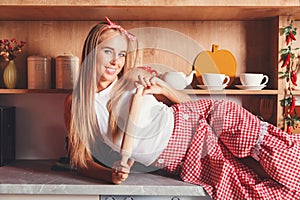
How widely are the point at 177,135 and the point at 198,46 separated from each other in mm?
532

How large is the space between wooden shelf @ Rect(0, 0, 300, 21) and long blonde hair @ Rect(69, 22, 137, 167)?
11 cm

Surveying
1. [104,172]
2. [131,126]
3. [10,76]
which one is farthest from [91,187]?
[10,76]

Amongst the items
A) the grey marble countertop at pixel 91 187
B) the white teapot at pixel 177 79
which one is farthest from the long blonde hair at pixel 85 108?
the white teapot at pixel 177 79

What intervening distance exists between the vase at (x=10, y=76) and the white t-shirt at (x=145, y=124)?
456 millimetres

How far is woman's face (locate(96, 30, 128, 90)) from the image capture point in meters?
1.65

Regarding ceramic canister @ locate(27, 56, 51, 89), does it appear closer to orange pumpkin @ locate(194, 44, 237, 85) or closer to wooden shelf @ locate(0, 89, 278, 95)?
wooden shelf @ locate(0, 89, 278, 95)

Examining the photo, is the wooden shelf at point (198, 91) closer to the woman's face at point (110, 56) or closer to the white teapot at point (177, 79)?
the white teapot at point (177, 79)

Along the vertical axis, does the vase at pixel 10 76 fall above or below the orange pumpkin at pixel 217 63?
below

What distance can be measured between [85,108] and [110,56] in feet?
0.76

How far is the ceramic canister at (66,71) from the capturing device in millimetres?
1873

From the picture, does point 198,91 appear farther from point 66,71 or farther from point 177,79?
point 66,71

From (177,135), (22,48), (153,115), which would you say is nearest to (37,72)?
(22,48)

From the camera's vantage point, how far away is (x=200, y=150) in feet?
5.28

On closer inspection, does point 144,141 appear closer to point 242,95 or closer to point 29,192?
point 29,192
